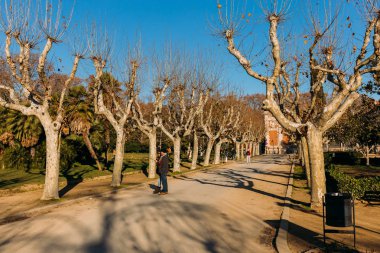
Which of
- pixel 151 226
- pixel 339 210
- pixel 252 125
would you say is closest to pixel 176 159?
pixel 151 226

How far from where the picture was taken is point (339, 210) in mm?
6312

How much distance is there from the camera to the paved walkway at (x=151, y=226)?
6301mm

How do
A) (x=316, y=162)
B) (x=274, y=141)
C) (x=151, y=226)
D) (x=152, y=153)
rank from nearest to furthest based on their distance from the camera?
(x=151, y=226) → (x=316, y=162) → (x=152, y=153) → (x=274, y=141)

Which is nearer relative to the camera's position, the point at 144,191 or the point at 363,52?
the point at 363,52

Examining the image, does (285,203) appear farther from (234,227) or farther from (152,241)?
(152,241)

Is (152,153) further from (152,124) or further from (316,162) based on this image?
(316,162)

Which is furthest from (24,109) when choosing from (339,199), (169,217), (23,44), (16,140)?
(16,140)

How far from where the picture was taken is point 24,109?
11.3 meters

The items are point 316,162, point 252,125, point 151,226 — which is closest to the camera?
point 151,226

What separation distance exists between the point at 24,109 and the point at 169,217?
5.98 meters

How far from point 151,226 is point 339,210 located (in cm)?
379

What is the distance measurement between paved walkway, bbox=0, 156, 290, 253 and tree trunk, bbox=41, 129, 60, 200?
1131 mm

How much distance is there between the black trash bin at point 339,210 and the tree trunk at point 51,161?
26.9ft

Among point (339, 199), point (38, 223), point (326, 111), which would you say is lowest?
point (38, 223)
